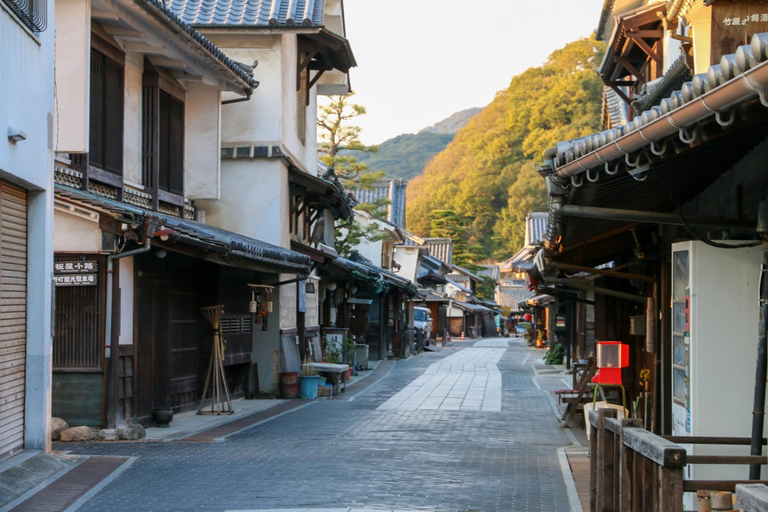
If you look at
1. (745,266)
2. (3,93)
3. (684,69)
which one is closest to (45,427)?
(3,93)

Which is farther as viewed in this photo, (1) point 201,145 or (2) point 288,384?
(2) point 288,384

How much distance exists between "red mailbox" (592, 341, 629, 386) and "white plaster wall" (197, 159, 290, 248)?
1030 centimetres

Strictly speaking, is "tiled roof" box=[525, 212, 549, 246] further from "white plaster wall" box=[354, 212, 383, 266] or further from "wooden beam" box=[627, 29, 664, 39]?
"wooden beam" box=[627, 29, 664, 39]

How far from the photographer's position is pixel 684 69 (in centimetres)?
1092

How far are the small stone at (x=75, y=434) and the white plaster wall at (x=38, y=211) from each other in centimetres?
195

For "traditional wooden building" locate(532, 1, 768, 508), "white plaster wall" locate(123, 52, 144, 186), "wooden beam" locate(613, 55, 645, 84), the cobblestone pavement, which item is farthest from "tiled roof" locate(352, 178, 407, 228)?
"traditional wooden building" locate(532, 1, 768, 508)

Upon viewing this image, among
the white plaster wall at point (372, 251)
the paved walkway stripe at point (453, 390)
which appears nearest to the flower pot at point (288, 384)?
the paved walkway stripe at point (453, 390)

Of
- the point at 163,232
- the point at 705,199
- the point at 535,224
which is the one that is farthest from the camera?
the point at 535,224

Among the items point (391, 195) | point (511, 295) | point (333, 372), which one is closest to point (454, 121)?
point (511, 295)

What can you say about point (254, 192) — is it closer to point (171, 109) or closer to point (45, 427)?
point (171, 109)

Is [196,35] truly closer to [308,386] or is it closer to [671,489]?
[308,386]

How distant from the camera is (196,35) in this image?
14.7m

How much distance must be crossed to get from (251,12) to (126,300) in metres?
9.14

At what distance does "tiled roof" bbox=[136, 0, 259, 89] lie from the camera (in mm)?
12969
